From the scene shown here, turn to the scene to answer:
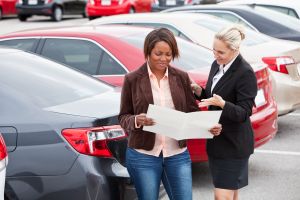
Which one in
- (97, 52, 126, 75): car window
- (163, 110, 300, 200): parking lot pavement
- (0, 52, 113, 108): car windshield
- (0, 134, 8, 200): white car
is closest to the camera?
(0, 134, 8, 200): white car

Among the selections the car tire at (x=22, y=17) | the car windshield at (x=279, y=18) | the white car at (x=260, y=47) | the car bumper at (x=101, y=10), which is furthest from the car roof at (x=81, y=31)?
the car tire at (x=22, y=17)

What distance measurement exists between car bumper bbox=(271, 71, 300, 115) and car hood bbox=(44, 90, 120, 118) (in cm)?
357

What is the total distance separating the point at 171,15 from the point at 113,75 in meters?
2.61

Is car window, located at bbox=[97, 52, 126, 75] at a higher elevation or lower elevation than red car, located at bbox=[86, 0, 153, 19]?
higher

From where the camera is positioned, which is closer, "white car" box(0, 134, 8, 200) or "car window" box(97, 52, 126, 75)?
"white car" box(0, 134, 8, 200)

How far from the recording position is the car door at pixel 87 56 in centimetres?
651

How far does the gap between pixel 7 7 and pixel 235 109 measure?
22.8 m

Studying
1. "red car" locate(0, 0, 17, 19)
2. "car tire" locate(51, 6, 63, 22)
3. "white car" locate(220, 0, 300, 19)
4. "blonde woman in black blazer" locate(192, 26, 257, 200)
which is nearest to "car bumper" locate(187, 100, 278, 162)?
"blonde woman in black blazer" locate(192, 26, 257, 200)

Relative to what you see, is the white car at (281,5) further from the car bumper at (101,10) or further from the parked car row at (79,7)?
the car bumper at (101,10)

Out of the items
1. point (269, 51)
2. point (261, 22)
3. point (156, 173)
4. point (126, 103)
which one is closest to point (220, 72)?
point (126, 103)

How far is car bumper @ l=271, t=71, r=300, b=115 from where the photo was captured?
26.8ft

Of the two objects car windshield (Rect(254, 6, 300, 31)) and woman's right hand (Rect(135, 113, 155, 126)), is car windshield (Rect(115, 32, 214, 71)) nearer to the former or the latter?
woman's right hand (Rect(135, 113, 155, 126))

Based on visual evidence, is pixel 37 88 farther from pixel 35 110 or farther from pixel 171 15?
pixel 171 15

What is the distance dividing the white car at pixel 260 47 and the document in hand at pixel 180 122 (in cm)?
426
